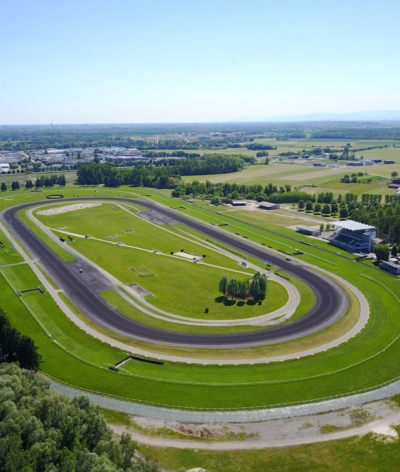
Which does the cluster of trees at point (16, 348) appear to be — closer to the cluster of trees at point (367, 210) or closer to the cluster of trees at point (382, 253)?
the cluster of trees at point (382, 253)

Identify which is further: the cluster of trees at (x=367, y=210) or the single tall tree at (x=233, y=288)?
the cluster of trees at (x=367, y=210)

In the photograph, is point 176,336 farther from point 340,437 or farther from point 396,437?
point 396,437

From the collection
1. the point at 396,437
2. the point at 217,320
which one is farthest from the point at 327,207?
the point at 396,437

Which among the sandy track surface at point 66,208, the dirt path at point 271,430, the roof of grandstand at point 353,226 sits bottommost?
the dirt path at point 271,430

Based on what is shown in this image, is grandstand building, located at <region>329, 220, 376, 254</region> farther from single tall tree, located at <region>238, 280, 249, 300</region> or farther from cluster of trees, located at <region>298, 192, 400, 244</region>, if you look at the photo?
single tall tree, located at <region>238, 280, 249, 300</region>

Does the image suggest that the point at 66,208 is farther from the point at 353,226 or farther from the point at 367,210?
the point at 367,210

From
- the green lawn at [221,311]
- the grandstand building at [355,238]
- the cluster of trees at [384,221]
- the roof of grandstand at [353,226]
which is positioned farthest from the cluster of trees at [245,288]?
the cluster of trees at [384,221]

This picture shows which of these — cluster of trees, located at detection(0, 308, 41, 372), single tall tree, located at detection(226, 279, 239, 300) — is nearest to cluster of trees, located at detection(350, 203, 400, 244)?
single tall tree, located at detection(226, 279, 239, 300)
